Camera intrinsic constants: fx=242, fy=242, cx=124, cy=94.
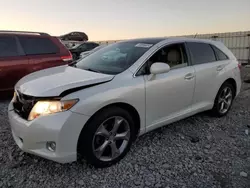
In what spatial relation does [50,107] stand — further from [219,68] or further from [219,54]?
[219,54]

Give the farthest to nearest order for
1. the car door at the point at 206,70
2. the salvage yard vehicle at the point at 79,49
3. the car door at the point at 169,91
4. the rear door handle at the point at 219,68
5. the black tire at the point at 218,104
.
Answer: the salvage yard vehicle at the point at 79,49
the black tire at the point at 218,104
the rear door handle at the point at 219,68
the car door at the point at 206,70
the car door at the point at 169,91

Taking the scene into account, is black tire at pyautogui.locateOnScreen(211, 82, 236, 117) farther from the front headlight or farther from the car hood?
the front headlight

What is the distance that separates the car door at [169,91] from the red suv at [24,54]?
3.26 metres

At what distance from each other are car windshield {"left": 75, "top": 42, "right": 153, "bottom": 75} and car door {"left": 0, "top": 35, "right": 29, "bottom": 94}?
2.17 metres

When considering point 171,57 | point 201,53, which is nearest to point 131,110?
point 171,57

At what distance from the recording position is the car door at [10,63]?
5.19m

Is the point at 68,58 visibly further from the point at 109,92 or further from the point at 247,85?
the point at 247,85

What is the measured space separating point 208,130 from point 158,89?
1430 mm

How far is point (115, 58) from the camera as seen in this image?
354cm

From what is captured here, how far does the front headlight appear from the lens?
8.22ft

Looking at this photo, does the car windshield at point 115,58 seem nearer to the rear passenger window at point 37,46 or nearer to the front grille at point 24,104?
the front grille at point 24,104

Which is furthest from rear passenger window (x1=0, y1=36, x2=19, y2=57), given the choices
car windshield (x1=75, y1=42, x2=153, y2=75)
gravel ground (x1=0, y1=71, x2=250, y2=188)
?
car windshield (x1=75, y1=42, x2=153, y2=75)

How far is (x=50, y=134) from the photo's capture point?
8.16ft

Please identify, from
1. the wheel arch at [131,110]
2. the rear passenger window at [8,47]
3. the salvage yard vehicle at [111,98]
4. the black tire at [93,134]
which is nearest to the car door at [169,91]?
the salvage yard vehicle at [111,98]
